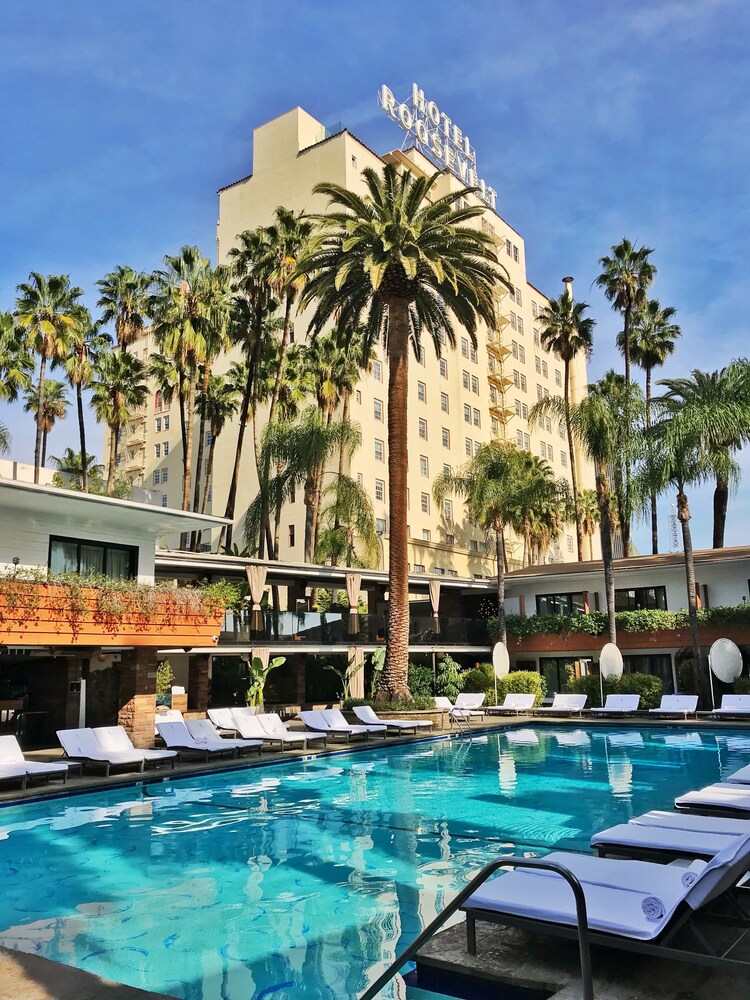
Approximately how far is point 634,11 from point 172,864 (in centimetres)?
1832

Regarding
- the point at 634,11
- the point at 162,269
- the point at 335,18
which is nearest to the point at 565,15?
the point at 634,11

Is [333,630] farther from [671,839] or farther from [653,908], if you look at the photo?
[653,908]

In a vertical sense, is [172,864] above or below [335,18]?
below

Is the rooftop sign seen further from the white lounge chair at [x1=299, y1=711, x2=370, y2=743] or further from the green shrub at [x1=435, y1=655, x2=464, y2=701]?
the white lounge chair at [x1=299, y1=711, x2=370, y2=743]

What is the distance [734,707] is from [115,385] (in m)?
32.5

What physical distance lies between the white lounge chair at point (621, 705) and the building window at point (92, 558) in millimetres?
17399

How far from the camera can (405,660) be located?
93.4 feet

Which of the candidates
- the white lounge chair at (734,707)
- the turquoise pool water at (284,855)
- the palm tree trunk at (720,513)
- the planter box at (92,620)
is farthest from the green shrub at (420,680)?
the palm tree trunk at (720,513)

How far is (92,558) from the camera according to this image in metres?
24.2

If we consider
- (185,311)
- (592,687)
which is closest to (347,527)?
(185,311)

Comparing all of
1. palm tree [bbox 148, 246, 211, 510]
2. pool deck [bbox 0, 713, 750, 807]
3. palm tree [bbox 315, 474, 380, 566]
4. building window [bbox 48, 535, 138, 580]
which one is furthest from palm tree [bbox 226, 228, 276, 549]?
pool deck [bbox 0, 713, 750, 807]

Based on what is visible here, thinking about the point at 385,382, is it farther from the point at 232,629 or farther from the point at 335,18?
the point at 335,18

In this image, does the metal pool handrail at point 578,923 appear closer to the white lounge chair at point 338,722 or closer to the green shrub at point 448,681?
the white lounge chair at point 338,722

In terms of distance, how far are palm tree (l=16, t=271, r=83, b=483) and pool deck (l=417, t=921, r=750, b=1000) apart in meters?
35.3
